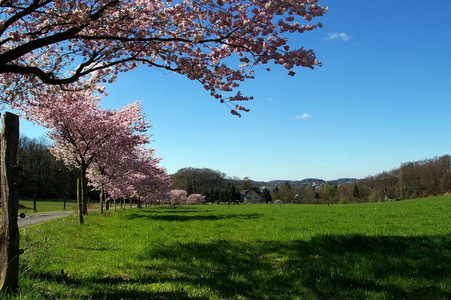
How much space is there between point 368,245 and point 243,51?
20.3 feet

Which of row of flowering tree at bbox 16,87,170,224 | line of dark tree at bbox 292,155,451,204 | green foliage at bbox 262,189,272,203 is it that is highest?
row of flowering tree at bbox 16,87,170,224

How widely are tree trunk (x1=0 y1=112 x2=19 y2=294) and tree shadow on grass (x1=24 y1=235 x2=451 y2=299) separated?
1184 mm

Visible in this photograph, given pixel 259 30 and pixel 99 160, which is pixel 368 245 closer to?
pixel 259 30

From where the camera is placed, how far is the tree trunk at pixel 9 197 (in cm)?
474

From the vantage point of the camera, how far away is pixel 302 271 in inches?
251

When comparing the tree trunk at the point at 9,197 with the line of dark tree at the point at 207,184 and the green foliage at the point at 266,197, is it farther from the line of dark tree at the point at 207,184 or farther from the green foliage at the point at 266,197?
the green foliage at the point at 266,197

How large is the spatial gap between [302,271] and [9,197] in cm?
544

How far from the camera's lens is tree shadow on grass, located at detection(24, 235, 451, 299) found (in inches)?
206

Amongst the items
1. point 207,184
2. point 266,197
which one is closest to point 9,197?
point 266,197

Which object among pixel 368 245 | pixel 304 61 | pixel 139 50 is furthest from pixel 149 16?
pixel 368 245

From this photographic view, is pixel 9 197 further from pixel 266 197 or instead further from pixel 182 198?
pixel 266 197

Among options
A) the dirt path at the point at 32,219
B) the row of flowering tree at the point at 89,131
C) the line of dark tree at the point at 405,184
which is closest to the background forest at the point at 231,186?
the line of dark tree at the point at 405,184

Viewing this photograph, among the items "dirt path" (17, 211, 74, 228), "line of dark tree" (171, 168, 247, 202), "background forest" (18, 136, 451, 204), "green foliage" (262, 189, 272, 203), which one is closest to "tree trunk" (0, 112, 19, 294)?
"dirt path" (17, 211, 74, 228)

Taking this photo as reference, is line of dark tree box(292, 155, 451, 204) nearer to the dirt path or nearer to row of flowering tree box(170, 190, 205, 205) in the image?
row of flowering tree box(170, 190, 205, 205)
